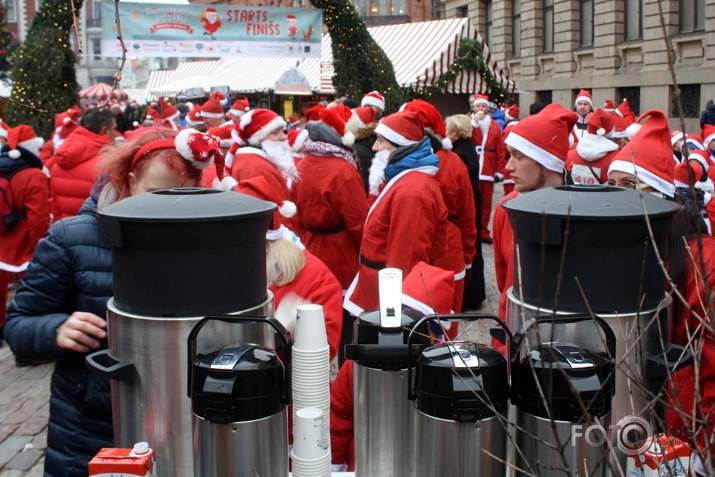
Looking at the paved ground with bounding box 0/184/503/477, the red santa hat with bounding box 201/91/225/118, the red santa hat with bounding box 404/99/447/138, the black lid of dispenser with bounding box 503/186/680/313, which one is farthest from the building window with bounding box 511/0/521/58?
the black lid of dispenser with bounding box 503/186/680/313

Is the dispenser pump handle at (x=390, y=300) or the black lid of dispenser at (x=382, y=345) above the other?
the dispenser pump handle at (x=390, y=300)

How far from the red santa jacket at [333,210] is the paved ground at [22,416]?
2006mm

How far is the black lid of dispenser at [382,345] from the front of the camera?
5.75 ft

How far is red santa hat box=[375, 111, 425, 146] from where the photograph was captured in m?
5.18

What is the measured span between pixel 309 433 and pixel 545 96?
33088 millimetres

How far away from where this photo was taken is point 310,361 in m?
1.68

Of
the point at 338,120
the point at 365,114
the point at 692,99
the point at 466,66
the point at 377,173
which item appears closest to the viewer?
the point at 377,173

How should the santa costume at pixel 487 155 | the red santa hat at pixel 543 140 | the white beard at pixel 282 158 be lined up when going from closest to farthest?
1. the red santa hat at pixel 543 140
2. the white beard at pixel 282 158
3. the santa costume at pixel 487 155

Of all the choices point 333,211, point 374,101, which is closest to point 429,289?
point 333,211

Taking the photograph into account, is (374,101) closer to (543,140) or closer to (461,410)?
(543,140)

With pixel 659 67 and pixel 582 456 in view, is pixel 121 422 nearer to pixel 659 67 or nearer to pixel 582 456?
pixel 582 456

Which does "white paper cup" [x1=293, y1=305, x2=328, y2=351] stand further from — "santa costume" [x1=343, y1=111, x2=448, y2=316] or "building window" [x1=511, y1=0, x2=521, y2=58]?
"building window" [x1=511, y1=0, x2=521, y2=58]

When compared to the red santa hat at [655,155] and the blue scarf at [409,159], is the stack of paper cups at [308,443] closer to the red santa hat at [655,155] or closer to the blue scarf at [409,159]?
the red santa hat at [655,155]

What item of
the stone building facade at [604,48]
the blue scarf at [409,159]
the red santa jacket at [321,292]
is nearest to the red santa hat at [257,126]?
the blue scarf at [409,159]
